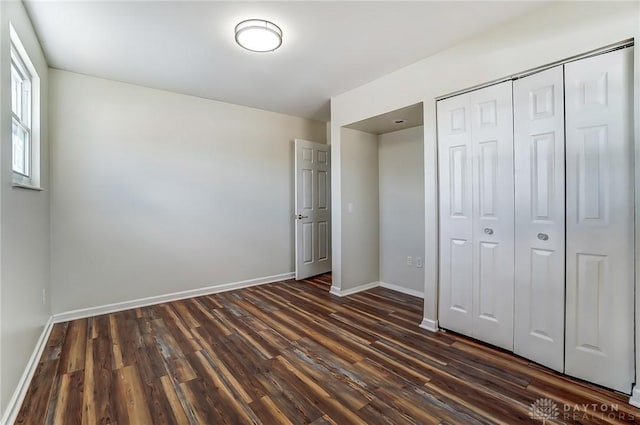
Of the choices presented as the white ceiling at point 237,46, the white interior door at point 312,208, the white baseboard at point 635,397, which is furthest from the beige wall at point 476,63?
the white baseboard at point 635,397

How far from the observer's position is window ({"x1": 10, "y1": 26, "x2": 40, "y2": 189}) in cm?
204

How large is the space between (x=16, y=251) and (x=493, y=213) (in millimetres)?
3313

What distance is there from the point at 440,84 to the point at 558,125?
39.6 inches

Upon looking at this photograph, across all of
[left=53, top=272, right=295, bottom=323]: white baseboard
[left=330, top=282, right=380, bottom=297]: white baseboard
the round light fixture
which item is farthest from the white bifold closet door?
[left=53, top=272, right=295, bottom=323]: white baseboard

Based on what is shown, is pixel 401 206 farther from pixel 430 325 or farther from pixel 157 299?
Answer: pixel 157 299

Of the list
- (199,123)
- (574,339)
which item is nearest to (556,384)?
(574,339)

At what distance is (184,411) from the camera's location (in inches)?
63.9

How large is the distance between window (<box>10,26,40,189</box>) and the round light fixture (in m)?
1.44

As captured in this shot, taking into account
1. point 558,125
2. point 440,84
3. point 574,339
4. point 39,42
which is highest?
point 39,42

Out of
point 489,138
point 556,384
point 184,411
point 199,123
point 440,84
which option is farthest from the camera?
point 199,123

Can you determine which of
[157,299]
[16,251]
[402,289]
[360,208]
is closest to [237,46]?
[16,251]

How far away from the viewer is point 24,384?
1803 mm

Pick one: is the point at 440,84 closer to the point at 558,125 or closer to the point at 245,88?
the point at 558,125

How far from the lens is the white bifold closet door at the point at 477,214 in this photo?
2234 mm
